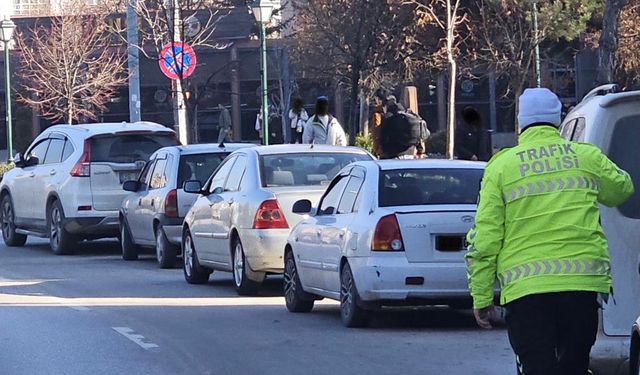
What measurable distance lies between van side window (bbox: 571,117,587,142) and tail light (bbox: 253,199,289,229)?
6.27m

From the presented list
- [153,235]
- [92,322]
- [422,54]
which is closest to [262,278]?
[92,322]

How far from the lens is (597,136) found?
25.1ft

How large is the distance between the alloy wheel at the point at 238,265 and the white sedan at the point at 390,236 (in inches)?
63.4

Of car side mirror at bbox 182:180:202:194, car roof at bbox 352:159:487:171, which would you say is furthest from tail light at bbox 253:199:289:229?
car side mirror at bbox 182:180:202:194

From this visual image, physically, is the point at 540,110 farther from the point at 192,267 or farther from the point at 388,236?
the point at 192,267

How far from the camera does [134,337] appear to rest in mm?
11656

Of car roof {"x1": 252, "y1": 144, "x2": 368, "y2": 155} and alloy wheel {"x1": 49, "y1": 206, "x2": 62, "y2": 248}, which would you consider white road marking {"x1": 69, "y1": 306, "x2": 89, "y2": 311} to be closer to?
car roof {"x1": 252, "y1": 144, "x2": 368, "y2": 155}

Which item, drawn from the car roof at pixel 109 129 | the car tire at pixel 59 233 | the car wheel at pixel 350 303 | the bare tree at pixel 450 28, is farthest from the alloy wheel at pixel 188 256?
the bare tree at pixel 450 28

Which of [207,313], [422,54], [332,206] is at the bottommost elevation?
[207,313]

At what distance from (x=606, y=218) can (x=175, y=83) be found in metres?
23.5

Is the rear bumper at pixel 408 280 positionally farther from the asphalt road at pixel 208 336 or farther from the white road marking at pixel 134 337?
the white road marking at pixel 134 337

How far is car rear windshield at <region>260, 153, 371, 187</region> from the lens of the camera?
14.6 m

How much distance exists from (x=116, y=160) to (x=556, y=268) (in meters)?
15.0

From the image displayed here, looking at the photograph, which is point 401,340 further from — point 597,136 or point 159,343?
point 597,136
